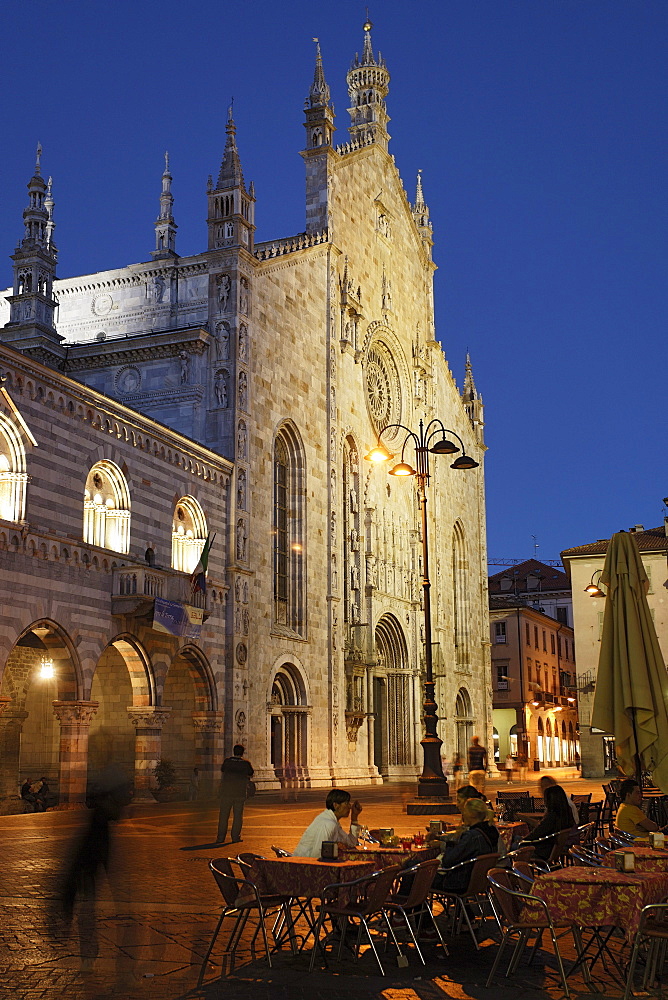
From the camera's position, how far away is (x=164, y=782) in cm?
2756

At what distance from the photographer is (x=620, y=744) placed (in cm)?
1359

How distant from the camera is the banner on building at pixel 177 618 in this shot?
25.6 m

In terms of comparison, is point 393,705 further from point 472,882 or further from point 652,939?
point 652,939

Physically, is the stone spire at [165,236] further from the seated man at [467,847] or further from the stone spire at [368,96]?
the seated man at [467,847]

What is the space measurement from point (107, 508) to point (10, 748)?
738 centimetres

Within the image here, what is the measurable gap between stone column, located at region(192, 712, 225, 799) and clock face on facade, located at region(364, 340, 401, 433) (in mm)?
16608

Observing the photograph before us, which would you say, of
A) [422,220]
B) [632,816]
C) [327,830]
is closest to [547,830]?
[632,816]

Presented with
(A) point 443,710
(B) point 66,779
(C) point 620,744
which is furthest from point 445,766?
(C) point 620,744

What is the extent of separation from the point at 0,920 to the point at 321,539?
26.7 meters

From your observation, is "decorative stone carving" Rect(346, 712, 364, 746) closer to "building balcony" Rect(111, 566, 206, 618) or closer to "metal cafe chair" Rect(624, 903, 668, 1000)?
"building balcony" Rect(111, 566, 206, 618)

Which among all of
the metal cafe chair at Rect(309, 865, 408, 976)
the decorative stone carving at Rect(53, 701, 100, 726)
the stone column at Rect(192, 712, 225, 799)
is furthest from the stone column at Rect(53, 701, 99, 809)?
the metal cafe chair at Rect(309, 865, 408, 976)

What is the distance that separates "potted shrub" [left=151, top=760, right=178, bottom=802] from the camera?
2670 cm

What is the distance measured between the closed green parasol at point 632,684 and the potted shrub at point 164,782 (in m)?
15.5

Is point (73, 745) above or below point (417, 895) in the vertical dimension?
above
